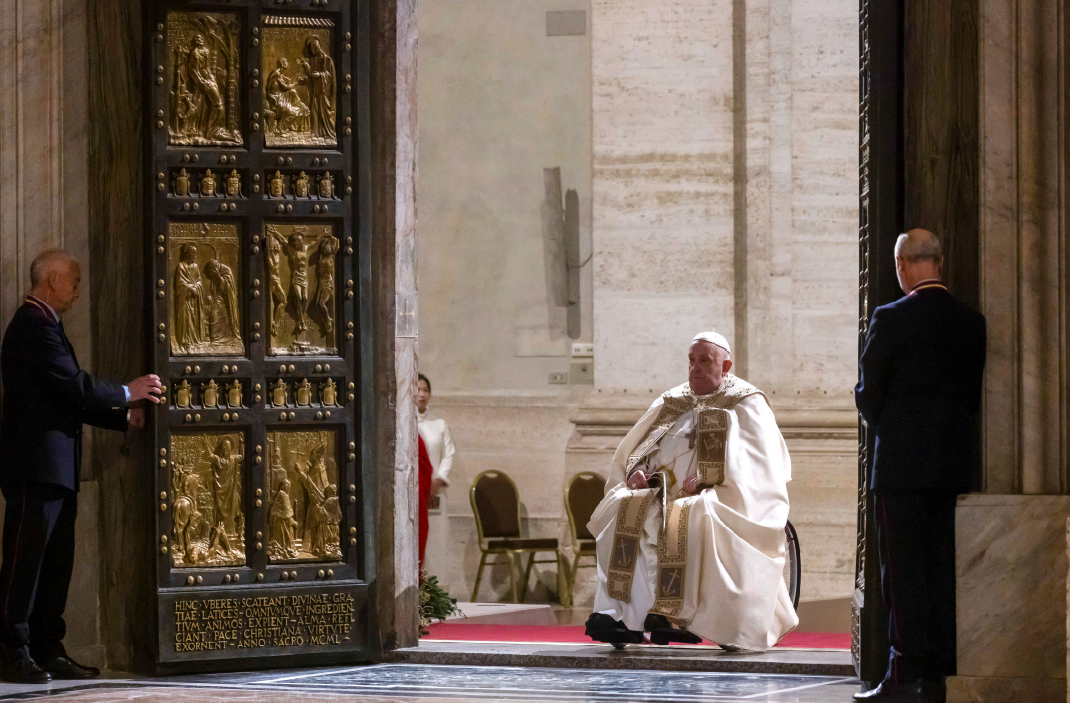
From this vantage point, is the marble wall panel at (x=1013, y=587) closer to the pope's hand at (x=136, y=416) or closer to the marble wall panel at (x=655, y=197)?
the pope's hand at (x=136, y=416)

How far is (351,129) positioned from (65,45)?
129 cm

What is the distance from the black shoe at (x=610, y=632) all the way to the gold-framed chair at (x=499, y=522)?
437cm

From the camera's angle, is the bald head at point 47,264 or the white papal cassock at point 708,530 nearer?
the bald head at point 47,264

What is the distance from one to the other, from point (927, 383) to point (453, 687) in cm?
226

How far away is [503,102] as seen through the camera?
40.7 ft

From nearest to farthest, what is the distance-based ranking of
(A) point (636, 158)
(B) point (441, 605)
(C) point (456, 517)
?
(B) point (441, 605), (A) point (636, 158), (C) point (456, 517)

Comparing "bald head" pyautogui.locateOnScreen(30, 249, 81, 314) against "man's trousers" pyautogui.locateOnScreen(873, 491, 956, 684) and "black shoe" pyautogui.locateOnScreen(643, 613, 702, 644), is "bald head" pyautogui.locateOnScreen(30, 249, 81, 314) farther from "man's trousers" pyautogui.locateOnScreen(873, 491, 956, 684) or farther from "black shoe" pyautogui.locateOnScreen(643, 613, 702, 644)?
"man's trousers" pyautogui.locateOnScreen(873, 491, 956, 684)

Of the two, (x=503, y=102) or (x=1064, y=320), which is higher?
(x=503, y=102)

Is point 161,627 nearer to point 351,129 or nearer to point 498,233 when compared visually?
point 351,129

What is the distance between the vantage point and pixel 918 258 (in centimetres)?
525

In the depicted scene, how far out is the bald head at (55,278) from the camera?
5.94 m

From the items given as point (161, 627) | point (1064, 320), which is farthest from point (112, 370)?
point (1064, 320)

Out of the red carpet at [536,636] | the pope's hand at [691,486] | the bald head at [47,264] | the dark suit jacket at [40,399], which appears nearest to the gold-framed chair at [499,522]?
the red carpet at [536,636]

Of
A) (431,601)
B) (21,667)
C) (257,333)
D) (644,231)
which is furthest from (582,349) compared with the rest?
(21,667)
